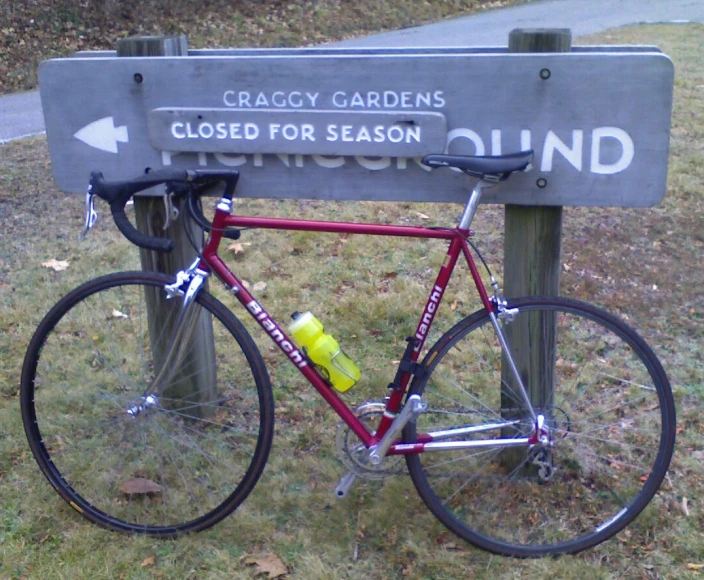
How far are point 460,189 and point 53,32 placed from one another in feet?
44.7

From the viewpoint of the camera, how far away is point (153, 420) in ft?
10.3

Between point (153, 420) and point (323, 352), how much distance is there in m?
0.72

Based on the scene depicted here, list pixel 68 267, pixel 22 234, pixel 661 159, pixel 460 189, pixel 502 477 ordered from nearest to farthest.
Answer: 1. pixel 661 159
2. pixel 460 189
3. pixel 502 477
4. pixel 68 267
5. pixel 22 234

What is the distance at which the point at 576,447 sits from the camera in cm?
330

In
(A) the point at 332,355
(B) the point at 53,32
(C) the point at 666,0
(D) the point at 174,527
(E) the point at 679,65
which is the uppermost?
(C) the point at 666,0

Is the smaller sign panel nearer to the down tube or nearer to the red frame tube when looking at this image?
the red frame tube

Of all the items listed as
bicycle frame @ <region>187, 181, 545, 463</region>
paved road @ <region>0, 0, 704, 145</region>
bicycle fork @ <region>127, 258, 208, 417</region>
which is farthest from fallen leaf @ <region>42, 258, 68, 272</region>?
paved road @ <region>0, 0, 704, 145</region>

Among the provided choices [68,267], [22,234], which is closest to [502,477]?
[68,267]

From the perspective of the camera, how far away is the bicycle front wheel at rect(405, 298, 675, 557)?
2.84 m

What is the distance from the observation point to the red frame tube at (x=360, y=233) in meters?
2.77

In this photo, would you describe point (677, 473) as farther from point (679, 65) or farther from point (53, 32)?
point (53, 32)

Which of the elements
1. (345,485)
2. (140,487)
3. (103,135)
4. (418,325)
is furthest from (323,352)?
(103,135)

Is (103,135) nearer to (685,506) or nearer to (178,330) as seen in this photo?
(178,330)

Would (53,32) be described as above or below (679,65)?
above
